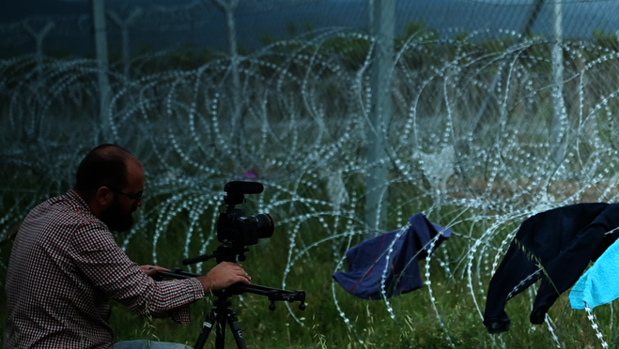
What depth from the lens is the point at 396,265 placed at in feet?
14.8

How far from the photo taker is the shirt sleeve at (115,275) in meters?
2.94

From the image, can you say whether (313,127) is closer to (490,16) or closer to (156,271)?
(490,16)

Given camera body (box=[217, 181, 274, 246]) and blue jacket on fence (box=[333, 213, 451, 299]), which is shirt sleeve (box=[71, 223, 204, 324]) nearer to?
camera body (box=[217, 181, 274, 246])

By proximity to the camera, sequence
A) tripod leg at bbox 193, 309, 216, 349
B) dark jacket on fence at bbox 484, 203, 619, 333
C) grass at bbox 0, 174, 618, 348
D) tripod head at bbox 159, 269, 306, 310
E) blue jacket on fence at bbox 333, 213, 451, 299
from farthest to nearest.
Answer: blue jacket on fence at bbox 333, 213, 451, 299 < grass at bbox 0, 174, 618, 348 < dark jacket on fence at bbox 484, 203, 619, 333 < tripod leg at bbox 193, 309, 216, 349 < tripod head at bbox 159, 269, 306, 310

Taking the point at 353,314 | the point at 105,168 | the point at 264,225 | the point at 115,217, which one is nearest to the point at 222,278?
the point at 264,225

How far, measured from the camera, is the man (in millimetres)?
2949

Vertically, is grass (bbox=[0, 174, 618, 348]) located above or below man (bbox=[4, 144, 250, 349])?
below

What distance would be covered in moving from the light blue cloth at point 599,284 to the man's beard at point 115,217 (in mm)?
1556

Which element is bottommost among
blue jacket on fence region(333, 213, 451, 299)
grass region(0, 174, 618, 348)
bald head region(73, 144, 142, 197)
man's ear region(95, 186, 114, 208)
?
grass region(0, 174, 618, 348)

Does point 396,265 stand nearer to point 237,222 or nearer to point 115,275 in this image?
point 237,222

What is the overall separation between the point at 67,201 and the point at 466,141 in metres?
3.44

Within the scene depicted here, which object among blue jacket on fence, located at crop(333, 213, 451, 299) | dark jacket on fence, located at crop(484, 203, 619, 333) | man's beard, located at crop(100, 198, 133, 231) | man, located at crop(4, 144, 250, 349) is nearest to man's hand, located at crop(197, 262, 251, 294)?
man, located at crop(4, 144, 250, 349)

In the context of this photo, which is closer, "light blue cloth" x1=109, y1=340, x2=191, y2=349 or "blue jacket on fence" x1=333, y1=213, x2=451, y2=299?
"light blue cloth" x1=109, y1=340, x2=191, y2=349

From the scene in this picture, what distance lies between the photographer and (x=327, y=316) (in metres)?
5.01
